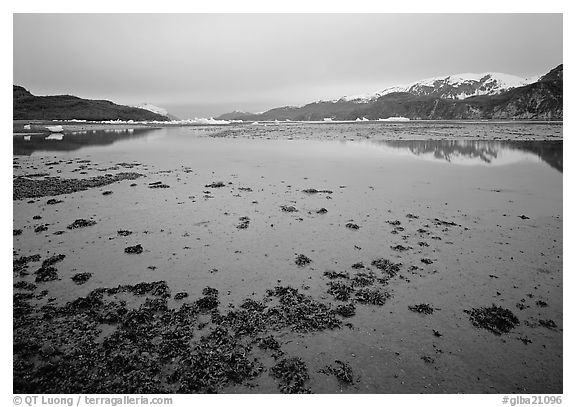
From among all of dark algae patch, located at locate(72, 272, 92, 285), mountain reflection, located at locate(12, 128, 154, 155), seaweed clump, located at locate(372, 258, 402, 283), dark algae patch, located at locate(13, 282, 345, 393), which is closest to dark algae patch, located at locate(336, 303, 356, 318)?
dark algae patch, located at locate(13, 282, 345, 393)

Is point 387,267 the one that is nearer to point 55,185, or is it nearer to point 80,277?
point 80,277

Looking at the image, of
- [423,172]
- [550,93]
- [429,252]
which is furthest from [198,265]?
[550,93]

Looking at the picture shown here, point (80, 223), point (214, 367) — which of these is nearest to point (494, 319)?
point (214, 367)

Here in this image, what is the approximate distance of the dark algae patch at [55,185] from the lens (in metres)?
14.4

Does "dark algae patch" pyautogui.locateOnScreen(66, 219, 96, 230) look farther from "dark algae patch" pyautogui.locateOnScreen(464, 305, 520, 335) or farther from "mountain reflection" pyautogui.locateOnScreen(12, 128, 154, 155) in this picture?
"mountain reflection" pyautogui.locateOnScreen(12, 128, 154, 155)

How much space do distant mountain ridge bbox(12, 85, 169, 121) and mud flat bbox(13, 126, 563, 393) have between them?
157 metres

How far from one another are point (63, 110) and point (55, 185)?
566 feet

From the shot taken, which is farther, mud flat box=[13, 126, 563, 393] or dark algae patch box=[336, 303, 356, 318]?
dark algae patch box=[336, 303, 356, 318]

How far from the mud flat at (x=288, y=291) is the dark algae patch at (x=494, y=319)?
0.03 meters

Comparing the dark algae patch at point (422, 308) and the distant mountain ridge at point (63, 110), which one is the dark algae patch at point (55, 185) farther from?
the distant mountain ridge at point (63, 110)

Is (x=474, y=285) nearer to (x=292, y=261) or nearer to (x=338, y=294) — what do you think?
(x=338, y=294)

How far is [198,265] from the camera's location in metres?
8.13

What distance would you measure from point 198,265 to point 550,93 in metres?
156

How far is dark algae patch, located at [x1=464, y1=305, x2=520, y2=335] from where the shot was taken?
5.93m
